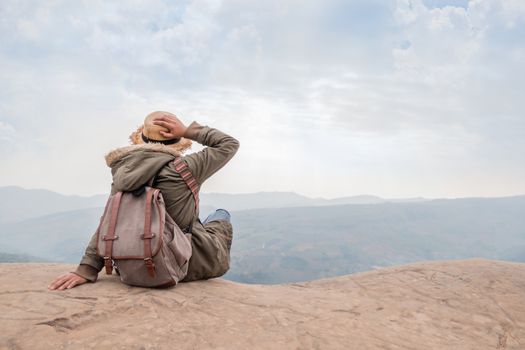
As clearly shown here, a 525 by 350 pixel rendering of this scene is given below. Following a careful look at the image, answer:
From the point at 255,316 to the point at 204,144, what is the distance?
2.08 meters

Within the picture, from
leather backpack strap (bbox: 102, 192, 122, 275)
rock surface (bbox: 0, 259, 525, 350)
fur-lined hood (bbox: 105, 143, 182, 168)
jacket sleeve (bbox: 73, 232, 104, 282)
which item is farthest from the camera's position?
fur-lined hood (bbox: 105, 143, 182, 168)

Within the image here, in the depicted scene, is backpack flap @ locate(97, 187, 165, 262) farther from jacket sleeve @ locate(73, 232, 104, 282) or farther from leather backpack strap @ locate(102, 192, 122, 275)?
jacket sleeve @ locate(73, 232, 104, 282)

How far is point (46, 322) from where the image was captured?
9.87ft

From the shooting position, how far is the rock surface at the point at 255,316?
295cm

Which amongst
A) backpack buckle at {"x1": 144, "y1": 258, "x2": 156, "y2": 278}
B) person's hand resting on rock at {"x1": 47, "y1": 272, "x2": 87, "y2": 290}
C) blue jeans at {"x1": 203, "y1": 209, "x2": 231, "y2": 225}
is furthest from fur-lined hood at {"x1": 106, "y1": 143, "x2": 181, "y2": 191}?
blue jeans at {"x1": 203, "y1": 209, "x2": 231, "y2": 225}

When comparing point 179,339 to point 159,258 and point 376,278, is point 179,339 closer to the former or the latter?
point 159,258

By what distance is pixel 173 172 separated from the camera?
420 cm

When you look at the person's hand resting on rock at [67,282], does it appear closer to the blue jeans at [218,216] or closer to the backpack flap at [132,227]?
the backpack flap at [132,227]

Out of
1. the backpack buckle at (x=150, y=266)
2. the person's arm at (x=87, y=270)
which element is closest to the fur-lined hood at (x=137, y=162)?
the person's arm at (x=87, y=270)

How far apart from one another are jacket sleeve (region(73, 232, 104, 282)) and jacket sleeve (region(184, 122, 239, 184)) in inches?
53.0

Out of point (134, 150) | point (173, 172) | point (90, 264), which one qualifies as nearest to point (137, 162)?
point (134, 150)

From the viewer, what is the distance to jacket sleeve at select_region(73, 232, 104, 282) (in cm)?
412

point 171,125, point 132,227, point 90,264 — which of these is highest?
point 171,125

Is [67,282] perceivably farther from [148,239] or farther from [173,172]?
[173,172]
